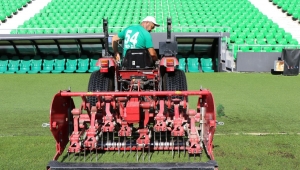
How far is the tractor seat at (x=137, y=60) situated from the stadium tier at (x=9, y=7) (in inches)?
715

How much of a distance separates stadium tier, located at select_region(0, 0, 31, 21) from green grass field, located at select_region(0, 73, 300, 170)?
10.4m

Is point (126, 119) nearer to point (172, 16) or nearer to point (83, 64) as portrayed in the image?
point (83, 64)

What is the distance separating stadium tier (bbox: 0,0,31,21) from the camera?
72.6 feet

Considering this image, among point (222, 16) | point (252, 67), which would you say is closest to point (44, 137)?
point (252, 67)

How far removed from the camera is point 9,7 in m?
23.5

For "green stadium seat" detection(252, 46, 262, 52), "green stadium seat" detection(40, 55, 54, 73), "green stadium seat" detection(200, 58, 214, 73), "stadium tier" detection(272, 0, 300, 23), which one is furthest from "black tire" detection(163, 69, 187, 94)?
"stadium tier" detection(272, 0, 300, 23)

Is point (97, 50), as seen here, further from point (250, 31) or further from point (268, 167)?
point (268, 167)

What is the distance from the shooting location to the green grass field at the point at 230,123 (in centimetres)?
485

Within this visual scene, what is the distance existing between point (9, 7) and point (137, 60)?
2050cm

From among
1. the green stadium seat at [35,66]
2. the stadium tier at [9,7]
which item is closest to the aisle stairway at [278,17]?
the green stadium seat at [35,66]

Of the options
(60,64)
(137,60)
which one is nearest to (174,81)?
(137,60)

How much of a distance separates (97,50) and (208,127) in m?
11.9

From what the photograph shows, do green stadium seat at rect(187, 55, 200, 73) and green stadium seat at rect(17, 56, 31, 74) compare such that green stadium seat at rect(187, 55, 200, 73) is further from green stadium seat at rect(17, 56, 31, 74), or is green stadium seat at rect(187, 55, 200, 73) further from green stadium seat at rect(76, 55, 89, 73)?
green stadium seat at rect(17, 56, 31, 74)

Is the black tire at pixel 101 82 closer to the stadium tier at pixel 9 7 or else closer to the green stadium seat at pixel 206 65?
the green stadium seat at pixel 206 65
